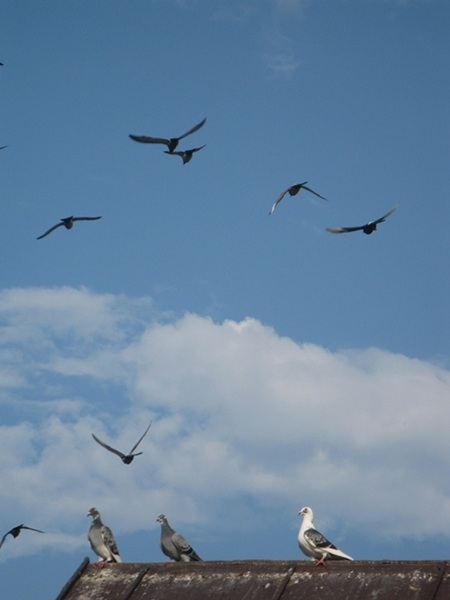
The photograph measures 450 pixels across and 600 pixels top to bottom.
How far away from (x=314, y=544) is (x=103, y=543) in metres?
6.68

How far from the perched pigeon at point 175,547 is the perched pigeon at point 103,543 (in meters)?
1.34

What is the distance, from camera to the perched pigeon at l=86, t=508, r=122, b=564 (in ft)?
108

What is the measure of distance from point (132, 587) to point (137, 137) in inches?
570

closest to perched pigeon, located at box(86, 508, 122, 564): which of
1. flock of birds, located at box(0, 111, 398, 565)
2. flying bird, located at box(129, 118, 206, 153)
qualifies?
flock of birds, located at box(0, 111, 398, 565)

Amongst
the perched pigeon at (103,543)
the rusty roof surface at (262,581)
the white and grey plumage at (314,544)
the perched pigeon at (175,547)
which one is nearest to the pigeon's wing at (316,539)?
the white and grey plumage at (314,544)

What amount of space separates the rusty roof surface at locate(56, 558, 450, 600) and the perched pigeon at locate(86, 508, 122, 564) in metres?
2.11

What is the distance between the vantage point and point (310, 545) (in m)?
30.0

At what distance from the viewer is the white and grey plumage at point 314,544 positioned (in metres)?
28.9

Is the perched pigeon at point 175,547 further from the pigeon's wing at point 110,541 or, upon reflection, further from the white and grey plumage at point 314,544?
the white and grey plumage at point 314,544

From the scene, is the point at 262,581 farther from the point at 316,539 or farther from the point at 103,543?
the point at 103,543

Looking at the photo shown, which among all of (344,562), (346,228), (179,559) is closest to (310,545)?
(344,562)

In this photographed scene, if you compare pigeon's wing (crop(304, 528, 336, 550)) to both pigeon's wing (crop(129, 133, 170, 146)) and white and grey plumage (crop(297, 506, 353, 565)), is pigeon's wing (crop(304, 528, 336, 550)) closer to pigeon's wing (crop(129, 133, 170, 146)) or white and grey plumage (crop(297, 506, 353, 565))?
white and grey plumage (crop(297, 506, 353, 565))

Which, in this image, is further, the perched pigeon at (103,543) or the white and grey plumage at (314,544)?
the perched pigeon at (103,543)

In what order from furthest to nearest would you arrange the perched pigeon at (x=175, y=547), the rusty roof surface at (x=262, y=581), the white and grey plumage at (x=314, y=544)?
the perched pigeon at (x=175, y=547)
the white and grey plumage at (x=314, y=544)
the rusty roof surface at (x=262, y=581)
